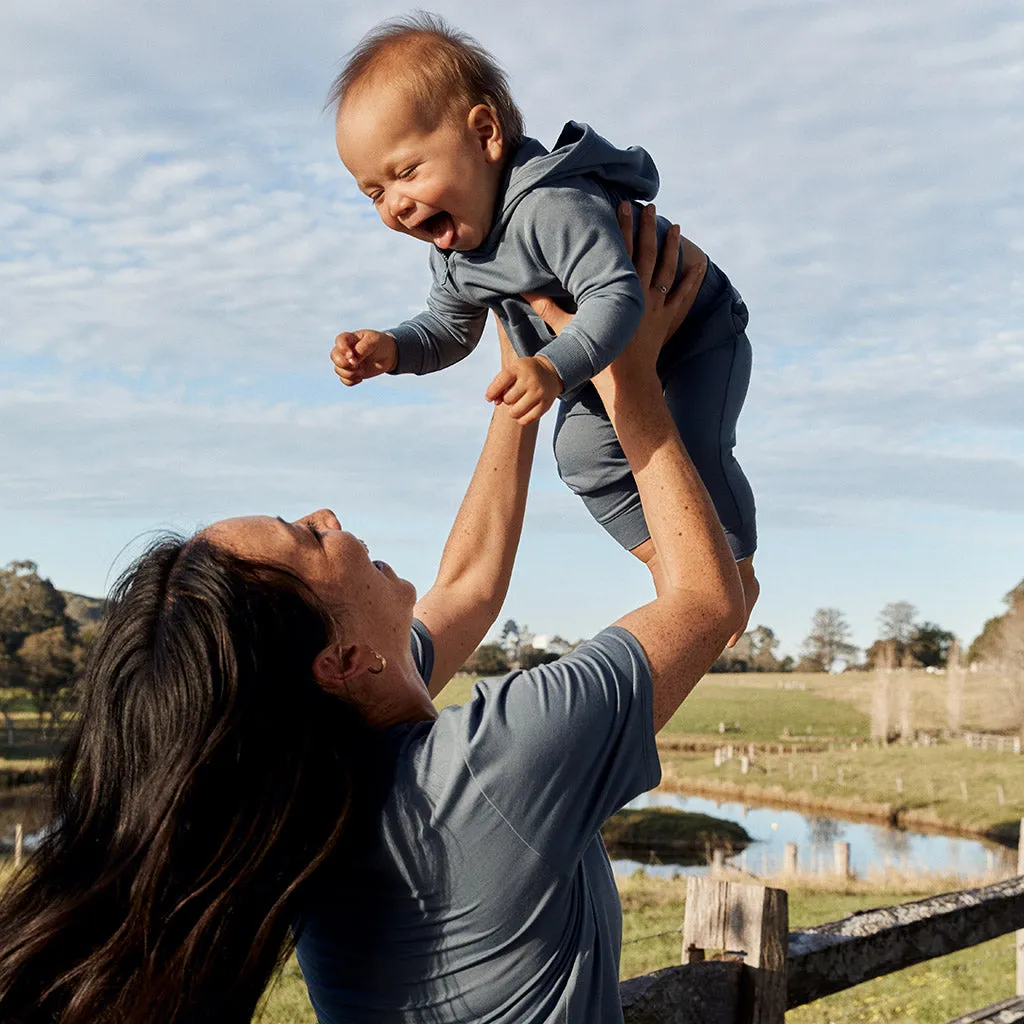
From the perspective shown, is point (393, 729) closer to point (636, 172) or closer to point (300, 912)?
point (300, 912)

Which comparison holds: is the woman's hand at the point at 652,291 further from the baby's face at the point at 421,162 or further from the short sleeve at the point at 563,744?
the short sleeve at the point at 563,744

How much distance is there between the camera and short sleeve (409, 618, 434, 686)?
6.83 ft

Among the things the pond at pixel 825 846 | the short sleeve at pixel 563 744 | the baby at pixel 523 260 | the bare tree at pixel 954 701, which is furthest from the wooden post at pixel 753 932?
the bare tree at pixel 954 701

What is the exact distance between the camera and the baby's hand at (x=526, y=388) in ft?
5.95

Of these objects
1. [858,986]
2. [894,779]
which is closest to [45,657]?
[894,779]

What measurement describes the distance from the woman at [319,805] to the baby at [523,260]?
477 mm

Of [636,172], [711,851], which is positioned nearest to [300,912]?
[636,172]

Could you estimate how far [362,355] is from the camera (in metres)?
2.35

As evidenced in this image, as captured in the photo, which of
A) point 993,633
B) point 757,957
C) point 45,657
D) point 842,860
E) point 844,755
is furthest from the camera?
point 993,633

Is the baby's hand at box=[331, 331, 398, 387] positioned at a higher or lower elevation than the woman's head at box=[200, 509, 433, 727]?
higher

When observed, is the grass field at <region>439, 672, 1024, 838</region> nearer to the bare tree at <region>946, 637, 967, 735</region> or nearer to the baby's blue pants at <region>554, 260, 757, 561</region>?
the bare tree at <region>946, 637, 967, 735</region>

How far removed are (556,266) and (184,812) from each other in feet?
3.74

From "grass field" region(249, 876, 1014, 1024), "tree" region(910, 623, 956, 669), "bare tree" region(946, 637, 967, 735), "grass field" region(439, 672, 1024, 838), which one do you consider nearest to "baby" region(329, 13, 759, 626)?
"grass field" region(249, 876, 1014, 1024)

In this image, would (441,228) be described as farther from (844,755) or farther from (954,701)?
(954,701)
